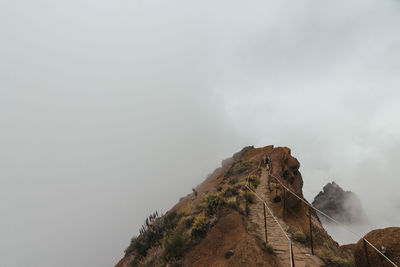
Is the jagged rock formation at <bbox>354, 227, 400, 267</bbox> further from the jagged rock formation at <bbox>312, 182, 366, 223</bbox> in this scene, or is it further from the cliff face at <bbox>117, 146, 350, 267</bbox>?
the jagged rock formation at <bbox>312, 182, 366, 223</bbox>

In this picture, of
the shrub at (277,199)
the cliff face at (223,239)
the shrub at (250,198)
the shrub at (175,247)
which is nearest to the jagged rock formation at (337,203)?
the shrub at (277,199)

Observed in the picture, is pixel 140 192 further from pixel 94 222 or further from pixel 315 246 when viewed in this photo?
pixel 315 246

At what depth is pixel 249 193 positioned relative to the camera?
1166 cm

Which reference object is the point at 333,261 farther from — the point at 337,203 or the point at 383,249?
the point at 337,203

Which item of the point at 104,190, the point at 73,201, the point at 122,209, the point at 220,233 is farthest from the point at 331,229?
the point at 73,201

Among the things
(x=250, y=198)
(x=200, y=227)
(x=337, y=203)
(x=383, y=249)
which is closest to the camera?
(x=383, y=249)

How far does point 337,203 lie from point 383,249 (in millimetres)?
76166

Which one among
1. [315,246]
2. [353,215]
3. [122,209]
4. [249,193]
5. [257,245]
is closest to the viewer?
[257,245]

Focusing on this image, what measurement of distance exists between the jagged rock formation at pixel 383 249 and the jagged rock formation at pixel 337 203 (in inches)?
2748

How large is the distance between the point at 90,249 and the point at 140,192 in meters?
52.0

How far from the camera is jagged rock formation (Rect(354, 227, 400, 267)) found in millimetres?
5012

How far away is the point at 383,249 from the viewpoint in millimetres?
5102

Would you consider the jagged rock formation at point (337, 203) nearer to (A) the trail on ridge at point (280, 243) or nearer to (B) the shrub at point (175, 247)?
(A) the trail on ridge at point (280, 243)

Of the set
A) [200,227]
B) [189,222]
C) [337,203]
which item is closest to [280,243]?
[200,227]
